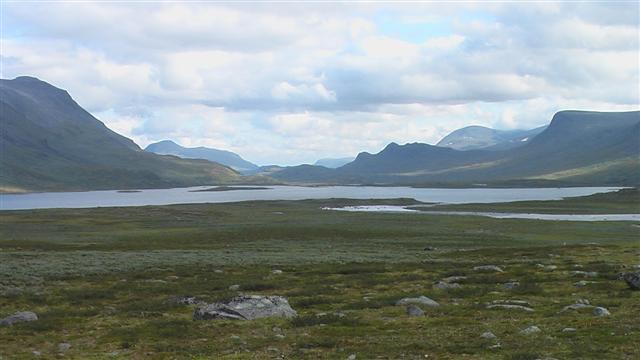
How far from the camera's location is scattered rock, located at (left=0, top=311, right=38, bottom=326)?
93.5ft

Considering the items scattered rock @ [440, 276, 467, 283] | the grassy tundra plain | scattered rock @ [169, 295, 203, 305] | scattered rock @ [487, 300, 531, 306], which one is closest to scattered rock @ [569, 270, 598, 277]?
the grassy tundra plain

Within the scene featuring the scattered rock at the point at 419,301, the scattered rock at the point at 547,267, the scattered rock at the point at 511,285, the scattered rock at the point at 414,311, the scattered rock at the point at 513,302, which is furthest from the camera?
the scattered rock at the point at 547,267

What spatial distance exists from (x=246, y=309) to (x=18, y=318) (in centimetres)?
1066

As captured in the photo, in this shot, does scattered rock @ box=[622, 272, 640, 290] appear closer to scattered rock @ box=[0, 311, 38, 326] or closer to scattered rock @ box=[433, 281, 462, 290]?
scattered rock @ box=[433, 281, 462, 290]

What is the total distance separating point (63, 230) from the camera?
370 ft

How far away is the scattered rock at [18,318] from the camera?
93.5 feet

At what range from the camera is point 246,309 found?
29.1 metres

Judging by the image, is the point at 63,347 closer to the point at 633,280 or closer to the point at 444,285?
the point at 444,285

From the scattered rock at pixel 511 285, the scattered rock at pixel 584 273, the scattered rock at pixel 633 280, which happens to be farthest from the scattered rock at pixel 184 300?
the scattered rock at pixel 584 273

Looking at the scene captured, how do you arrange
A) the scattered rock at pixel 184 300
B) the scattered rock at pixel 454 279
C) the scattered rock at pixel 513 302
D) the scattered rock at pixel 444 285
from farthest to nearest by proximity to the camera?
the scattered rock at pixel 454 279
the scattered rock at pixel 444 285
the scattered rock at pixel 184 300
the scattered rock at pixel 513 302

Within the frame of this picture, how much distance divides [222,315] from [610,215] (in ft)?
476

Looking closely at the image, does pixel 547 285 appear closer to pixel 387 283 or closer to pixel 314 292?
pixel 387 283

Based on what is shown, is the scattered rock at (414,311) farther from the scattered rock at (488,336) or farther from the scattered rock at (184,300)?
the scattered rock at (184,300)

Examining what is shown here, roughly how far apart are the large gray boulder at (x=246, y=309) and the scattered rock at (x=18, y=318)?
7.76 metres
